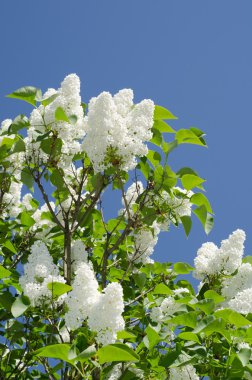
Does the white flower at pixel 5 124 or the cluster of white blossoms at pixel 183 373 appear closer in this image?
the cluster of white blossoms at pixel 183 373

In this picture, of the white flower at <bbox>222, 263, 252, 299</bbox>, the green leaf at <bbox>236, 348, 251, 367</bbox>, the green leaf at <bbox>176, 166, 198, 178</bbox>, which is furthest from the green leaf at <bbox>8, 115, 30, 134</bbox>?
the green leaf at <bbox>236, 348, 251, 367</bbox>

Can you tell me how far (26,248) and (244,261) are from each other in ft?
4.84

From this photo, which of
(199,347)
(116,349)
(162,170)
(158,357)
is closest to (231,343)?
(199,347)

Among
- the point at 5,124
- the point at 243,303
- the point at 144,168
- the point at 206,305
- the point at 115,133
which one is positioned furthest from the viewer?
the point at 5,124

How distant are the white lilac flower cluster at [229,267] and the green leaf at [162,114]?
877 mm

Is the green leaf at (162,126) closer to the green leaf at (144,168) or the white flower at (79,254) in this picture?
A: the green leaf at (144,168)

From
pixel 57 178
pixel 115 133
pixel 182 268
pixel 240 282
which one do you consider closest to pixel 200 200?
pixel 182 268

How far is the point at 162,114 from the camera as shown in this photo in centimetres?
364

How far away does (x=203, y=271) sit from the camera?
4145 millimetres

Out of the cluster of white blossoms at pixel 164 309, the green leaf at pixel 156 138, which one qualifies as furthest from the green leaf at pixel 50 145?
the cluster of white blossoms at pixel 164 309

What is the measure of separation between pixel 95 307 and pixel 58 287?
0.24 meters

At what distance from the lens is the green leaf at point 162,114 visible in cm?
363

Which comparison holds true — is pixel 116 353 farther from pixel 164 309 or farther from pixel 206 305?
pixel 164 309

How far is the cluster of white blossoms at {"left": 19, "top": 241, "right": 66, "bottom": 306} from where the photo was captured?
2824 mm
